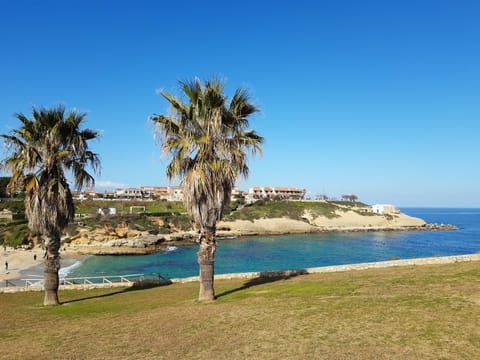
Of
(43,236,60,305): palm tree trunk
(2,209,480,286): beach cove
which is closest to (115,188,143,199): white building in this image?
(2,209,480,286): beach cove

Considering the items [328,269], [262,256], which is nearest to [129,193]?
[262,256]

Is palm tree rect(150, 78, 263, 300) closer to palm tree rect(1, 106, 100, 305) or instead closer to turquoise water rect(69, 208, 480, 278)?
palm tree rect(1, 106, 100, 305)

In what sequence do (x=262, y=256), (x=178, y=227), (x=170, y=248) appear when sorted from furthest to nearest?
(x=178, y=227), (x=170, y=248), (x=262, y=256)

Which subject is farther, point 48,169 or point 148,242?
point 148,242

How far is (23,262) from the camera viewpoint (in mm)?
50875

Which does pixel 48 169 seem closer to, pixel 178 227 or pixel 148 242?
pixel 148 242

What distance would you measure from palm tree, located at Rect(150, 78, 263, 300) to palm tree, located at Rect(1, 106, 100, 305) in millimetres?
5542

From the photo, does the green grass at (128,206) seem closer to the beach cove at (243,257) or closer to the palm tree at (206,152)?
the beach cove at (243,257)

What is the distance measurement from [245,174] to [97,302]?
999 cm

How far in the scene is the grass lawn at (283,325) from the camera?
7.68m

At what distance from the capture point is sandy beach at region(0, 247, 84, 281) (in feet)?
137

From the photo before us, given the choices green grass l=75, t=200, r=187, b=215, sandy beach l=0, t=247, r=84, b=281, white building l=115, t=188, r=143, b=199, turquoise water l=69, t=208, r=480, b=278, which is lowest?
turquoise water l=69, t=208, r=480, b=278

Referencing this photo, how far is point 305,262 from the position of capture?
52938mm

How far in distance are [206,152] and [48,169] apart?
835 cm
